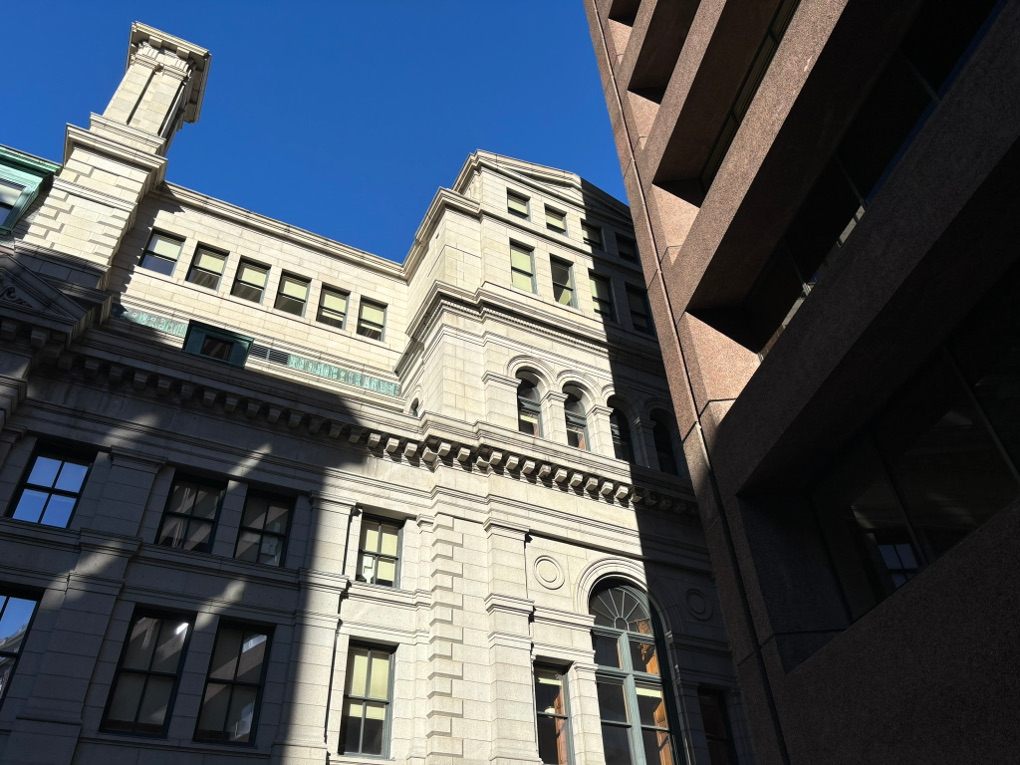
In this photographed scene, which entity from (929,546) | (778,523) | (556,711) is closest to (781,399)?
(778,523)

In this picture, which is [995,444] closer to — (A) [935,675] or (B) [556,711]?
(A) [935,675]

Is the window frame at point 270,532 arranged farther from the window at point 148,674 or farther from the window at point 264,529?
the window at point 148,674

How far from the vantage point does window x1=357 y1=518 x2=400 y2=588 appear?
65.8 ft

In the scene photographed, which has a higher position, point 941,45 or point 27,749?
point 941,45

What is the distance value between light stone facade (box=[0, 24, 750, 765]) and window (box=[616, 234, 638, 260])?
15.2 ft

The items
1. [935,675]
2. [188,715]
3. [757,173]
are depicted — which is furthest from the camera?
[188,715]

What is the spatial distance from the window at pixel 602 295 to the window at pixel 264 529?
15020 millimetres

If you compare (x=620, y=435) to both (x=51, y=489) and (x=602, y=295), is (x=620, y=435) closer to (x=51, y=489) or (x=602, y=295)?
(x=602, y=295)

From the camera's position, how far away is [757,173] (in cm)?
1325

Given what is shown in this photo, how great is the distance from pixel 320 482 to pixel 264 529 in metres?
1.84

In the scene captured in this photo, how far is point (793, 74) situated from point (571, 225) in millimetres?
21050

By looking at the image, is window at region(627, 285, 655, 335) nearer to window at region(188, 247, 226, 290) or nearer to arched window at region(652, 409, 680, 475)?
arched window at region(652, 409, 680, 475)

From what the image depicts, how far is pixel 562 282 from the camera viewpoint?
30531mm

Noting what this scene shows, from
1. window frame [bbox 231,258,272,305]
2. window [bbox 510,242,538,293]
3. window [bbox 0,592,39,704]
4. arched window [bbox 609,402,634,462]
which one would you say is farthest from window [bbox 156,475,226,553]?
window [bbox 510,242,538,293]
